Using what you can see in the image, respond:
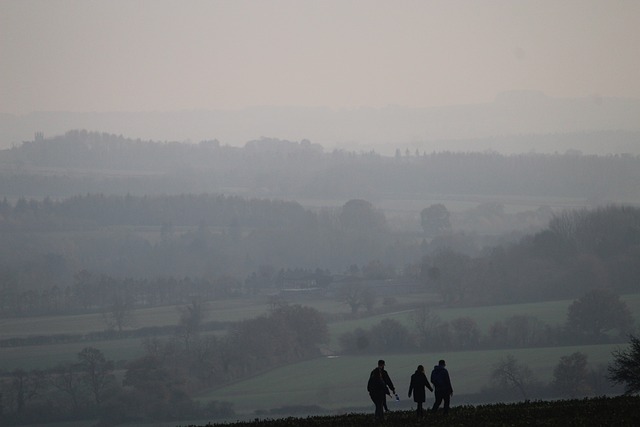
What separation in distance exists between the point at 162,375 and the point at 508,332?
23701 millimetres

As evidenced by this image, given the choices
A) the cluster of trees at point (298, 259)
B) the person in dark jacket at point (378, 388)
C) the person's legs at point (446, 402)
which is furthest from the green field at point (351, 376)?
the person in dark jacket at point (378, 388)

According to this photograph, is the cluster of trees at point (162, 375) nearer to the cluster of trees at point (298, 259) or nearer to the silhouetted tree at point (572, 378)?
the silhouetted tree at point (572, 378)

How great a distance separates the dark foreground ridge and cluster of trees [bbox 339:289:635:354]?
1531 inches

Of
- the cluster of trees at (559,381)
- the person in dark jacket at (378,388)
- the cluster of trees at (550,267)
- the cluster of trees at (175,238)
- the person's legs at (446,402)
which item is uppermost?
the cluster of trees at (175,238)

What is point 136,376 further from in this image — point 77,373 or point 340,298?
point 340,298

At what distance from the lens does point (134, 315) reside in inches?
3664

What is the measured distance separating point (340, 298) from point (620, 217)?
3885 cm

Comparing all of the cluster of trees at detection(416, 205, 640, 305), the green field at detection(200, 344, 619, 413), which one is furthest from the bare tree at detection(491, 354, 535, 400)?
the cluster of trees at detection(416, 205, 640, 305)

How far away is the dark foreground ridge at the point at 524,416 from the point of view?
79.7 ft

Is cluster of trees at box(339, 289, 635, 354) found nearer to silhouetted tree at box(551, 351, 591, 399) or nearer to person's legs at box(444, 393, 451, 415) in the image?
silhouetted tree at box(551, 351, 591, 399)

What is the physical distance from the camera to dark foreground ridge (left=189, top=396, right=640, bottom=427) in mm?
24297

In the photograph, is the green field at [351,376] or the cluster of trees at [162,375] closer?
the cluster of trees at [162,375]

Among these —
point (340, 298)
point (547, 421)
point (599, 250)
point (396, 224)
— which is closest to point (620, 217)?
point (599, 250)

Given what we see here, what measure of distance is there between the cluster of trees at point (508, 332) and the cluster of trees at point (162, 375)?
362 centimetres
